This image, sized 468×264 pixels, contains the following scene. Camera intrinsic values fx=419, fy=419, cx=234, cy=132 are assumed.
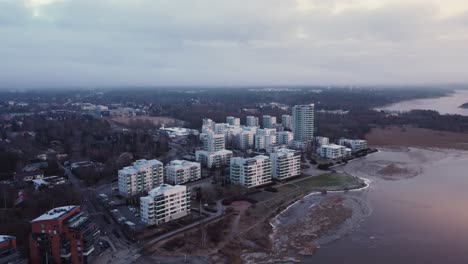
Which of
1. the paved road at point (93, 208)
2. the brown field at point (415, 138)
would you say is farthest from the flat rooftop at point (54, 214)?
the brown field at point (415, 138)

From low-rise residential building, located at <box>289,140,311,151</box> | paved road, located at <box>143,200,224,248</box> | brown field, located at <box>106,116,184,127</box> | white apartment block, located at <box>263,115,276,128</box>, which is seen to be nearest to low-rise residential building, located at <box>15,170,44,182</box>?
paved road, located at <box>143,200,224,248</box>

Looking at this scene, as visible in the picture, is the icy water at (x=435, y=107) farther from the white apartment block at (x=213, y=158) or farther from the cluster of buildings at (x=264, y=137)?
A: the white apartment block at (x=213, y=158)

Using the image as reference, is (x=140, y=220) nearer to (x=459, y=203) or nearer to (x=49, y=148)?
(x=459, y=203)

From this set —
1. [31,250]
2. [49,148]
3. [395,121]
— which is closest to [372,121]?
[395,121]

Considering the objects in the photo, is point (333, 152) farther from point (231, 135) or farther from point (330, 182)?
point (231, 135)

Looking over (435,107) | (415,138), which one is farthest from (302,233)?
(435,107)

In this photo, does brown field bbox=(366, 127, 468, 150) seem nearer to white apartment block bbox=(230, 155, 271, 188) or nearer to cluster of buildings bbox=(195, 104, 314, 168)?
cluster of buildings bbox=(195, 104, 314, 168)
